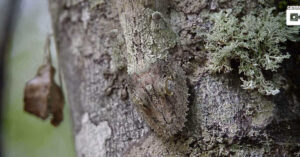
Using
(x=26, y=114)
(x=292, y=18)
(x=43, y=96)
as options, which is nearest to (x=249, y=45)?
(x=292, y=18)

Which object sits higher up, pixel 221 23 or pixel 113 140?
pixel 221 23

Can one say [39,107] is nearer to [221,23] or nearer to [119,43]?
[119,43]

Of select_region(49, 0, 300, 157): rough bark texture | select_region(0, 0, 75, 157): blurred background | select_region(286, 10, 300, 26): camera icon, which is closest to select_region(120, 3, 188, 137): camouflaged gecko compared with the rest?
select_region(49, 0, 300, 157): rough bark texture

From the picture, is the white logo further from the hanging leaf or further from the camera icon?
the hanging leaf

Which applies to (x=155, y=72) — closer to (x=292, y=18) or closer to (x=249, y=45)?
(x=249, y=45)

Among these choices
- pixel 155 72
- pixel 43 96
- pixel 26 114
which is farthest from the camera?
pixel 26 114

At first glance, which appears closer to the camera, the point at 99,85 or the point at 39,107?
the point at 99,85

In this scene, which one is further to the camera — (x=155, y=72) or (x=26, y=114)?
(x=26, y=114)

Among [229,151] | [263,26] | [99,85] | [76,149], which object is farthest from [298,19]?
[76,149]
